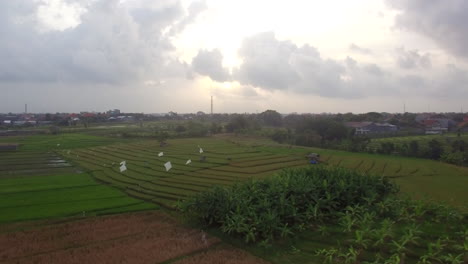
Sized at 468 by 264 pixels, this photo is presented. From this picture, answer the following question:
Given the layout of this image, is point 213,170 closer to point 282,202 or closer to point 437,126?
point 282,202

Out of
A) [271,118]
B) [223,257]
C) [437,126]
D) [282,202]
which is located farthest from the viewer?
[271,118]

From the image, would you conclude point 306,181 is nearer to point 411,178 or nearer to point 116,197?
point 116,197

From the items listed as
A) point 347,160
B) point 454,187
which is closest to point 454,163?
point 347,160

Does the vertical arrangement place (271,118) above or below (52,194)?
above

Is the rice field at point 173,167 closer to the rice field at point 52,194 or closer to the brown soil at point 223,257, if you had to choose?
the rice field at point 52,194

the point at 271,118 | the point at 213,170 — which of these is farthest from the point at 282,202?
the point at 271,118

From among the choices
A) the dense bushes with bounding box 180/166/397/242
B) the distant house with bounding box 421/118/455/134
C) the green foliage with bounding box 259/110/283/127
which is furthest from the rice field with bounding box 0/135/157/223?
the green foliage with bounding box 259/110/283/127

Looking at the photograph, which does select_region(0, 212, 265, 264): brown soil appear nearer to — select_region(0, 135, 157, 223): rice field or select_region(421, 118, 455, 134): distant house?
select_region(0, 135, 157, 223): rice field

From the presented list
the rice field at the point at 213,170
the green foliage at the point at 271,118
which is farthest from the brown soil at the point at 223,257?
the green foliage at the point at 271,118
